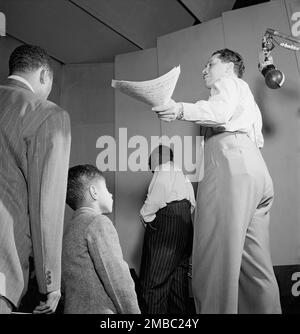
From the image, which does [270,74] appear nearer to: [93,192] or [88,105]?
[93,192]

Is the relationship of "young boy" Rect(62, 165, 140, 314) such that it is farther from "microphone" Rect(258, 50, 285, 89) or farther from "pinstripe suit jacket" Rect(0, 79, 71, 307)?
"microphone" Rect(258, 50, 285, 89)

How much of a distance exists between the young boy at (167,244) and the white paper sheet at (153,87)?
1.01 metres

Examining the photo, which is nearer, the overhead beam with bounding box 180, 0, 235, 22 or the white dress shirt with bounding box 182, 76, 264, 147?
the white dress shirt with bounding box 182, 76, 264, 147

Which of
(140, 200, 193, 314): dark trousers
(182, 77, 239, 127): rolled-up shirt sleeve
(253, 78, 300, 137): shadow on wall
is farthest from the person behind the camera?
(253, 78, 300, 137): shadow on wall

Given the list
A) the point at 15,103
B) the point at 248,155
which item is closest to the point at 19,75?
the point at 15,103

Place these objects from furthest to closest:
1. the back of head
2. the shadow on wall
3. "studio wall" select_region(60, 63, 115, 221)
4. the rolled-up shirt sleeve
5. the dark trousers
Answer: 1. "studio wall" select_region(60, 63, 115, 221)
2. the back of head
3. the shadow on wall
4. the dark trousers
5. the rolled-up shirt sleeve

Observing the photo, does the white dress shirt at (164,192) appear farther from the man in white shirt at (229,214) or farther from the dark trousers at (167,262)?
the man in white shirt at (229,214)

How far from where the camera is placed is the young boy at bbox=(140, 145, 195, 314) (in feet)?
6.09

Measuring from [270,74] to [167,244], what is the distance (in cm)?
105

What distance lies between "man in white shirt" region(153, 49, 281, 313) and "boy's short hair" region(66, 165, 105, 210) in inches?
14.8

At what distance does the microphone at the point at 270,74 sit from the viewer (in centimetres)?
153

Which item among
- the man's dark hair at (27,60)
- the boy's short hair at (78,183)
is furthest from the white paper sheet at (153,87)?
the boy's short hair at (78,183)

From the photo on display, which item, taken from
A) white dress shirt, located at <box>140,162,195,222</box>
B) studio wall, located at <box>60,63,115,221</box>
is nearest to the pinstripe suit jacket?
white dress shirt, located at <box>140,162,195,222</box>
